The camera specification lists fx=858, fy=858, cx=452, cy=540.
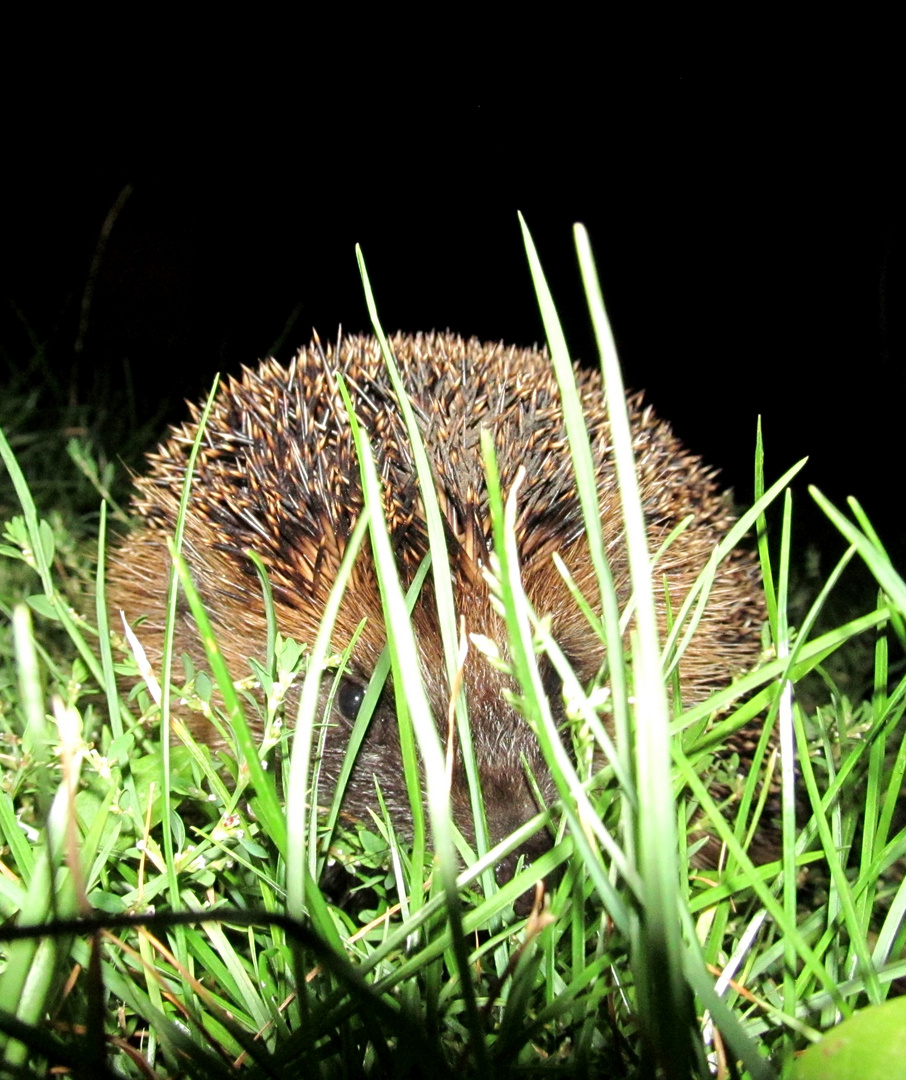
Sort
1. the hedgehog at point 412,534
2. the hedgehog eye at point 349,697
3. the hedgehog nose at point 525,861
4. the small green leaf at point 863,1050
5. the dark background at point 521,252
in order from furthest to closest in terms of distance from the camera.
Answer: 1. the dark background at point 521,252
2. the hedgehog eye at point 349,697
3. the hedgehog at point 412,534
4. the hedgehog nose at point 525,861
5. the small green leaf at point 863,1050

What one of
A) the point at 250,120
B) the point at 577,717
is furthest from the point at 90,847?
the point at 250,120

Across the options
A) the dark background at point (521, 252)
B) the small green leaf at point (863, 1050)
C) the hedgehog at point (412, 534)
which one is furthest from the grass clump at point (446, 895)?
the dark background at point (521, 252)

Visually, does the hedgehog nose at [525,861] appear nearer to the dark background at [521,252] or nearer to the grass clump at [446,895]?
the grass clump at [446,895]

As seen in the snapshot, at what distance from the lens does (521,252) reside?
4008 mm

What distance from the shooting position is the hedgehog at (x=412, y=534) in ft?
5.21

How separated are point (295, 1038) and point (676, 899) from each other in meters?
0.45

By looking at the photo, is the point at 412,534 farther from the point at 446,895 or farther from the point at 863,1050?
the point at 863,1050

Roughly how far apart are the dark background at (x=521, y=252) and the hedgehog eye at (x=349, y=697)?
1966 mm

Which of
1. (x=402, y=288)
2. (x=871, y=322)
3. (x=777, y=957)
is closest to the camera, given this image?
(x=777, y=957)

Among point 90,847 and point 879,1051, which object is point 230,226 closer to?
point 90,847

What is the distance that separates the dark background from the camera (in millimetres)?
3031

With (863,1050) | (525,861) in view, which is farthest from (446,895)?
(525,861)

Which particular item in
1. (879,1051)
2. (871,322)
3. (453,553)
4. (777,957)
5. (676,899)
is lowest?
(777,957)

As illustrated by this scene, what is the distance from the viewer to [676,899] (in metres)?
0.76
